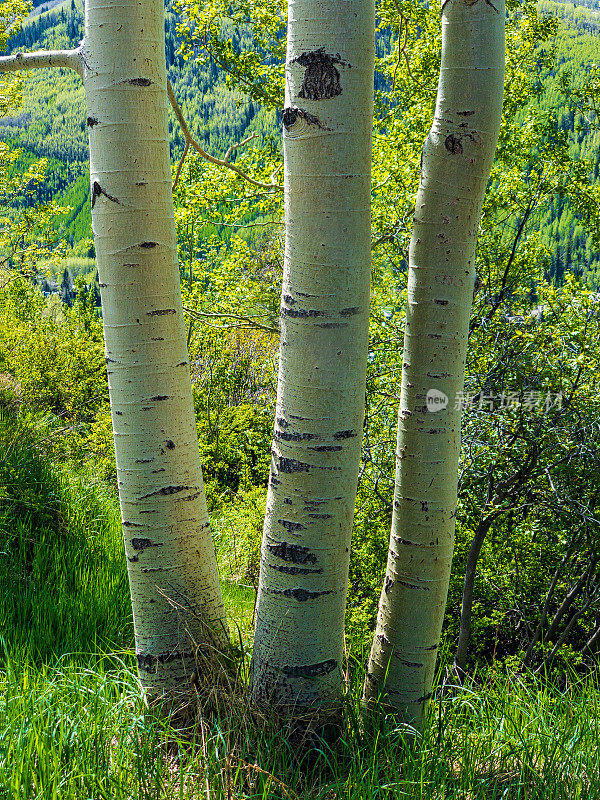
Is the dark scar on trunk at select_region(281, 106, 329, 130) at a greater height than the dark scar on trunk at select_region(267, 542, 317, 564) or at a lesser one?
greater

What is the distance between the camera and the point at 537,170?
7109mm

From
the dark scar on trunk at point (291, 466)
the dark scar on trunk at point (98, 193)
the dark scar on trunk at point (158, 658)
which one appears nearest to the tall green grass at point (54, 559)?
the dark scar on trunk at point (158, 658)

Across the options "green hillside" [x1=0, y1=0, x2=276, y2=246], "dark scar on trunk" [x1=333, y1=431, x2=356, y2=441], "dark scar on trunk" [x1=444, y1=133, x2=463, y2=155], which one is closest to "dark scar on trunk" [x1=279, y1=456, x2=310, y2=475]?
"dark scar on trunk" [x1=333, y1=431, x2=356, y2=441]

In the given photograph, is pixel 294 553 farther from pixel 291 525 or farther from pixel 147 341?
pixel 147 341

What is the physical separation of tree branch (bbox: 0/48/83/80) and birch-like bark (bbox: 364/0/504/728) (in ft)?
3.83

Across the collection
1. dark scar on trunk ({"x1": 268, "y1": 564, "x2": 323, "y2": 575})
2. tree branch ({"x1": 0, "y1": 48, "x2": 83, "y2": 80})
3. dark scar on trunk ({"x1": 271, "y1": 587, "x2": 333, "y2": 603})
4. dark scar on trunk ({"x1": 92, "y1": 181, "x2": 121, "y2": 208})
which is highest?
tree branch ({"x1": 0, "y1": 48, "x2": 83, "y2": 80})

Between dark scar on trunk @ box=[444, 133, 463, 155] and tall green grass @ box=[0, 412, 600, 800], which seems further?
dark scar on trunk @ box=[444, 133, 463, 155]

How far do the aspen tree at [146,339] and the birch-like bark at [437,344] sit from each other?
645 millimetres

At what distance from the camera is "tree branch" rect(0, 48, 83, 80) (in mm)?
2012

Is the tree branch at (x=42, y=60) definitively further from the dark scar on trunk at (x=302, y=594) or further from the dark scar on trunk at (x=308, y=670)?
the dark scar on trunk at (x=308, y=670)

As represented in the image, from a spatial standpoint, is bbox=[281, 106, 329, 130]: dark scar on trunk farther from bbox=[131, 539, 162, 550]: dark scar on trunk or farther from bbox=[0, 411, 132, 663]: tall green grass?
bbox=[0, 411, 132, 663]: tall green grass

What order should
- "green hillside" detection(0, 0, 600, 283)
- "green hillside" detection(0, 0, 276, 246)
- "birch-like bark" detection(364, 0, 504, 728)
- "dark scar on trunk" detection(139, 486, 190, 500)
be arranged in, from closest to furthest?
"birch-like bark" detection(364, 0, 504, 728), "dark scar on trunk" detection(139, 486, 190, 500), "green hillside" detection(0, 0, 600, 283), "green hillside" detection(0, 0, 276, 246)

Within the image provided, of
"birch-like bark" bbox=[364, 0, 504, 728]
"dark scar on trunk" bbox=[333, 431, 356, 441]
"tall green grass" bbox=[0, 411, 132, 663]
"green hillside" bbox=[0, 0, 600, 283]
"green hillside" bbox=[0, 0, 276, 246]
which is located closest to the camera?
"dark scar on trunk" bbox=[333, 431, 356, 441]

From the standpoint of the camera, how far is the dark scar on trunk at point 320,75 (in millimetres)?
1627
